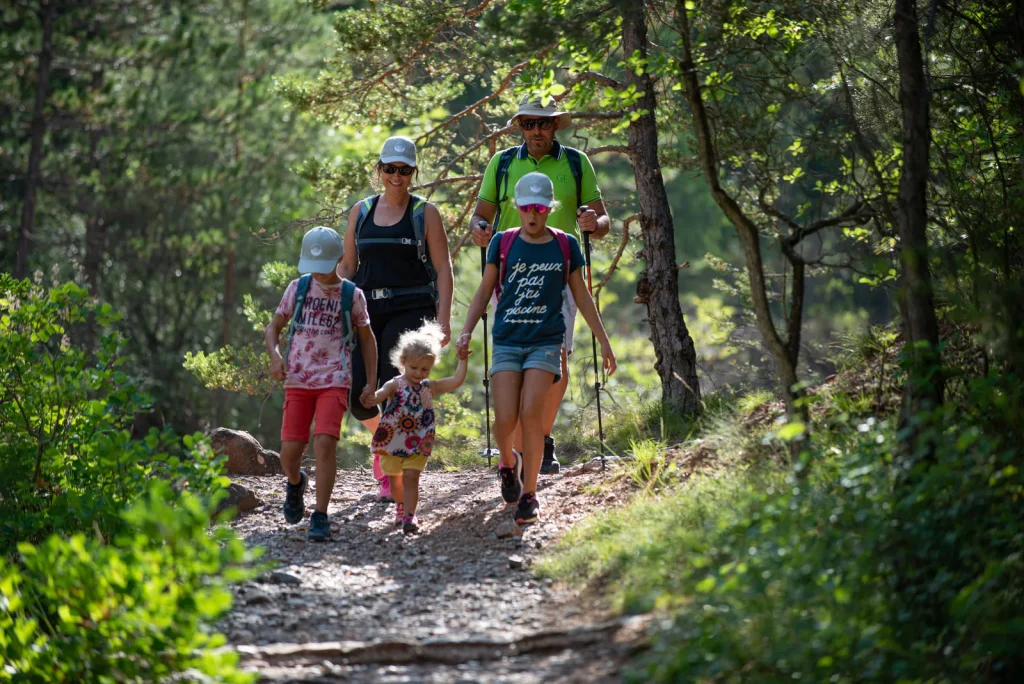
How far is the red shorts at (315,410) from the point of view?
615 centimetres

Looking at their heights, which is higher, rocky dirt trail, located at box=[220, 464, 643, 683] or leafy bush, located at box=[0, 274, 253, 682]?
leafy bush, located at box=[0, 274, 253, 682]

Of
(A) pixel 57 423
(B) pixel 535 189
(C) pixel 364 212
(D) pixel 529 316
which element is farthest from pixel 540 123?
(A) pixel 57 423

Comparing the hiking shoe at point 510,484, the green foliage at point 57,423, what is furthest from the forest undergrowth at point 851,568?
the green foliage at point 57,423

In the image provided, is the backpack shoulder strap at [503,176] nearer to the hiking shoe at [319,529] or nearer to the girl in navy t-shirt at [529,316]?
the girl in navy t-shirt at [529,316]

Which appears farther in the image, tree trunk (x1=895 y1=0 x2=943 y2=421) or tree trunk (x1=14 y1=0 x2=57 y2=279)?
tree trunk (x1=14 y1=0 x2=57 y2=279)

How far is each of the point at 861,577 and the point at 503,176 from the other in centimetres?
382

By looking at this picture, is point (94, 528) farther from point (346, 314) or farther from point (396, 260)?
point (396, 260)

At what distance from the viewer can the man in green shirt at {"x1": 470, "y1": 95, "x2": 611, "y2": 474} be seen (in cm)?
690

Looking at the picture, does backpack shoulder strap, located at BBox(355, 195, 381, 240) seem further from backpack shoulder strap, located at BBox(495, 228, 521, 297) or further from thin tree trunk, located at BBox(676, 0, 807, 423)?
thin tree trunk, located at BBox(676, 0, 807, 423)

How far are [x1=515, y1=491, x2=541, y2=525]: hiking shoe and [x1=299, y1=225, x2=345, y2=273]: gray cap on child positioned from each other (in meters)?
1.68

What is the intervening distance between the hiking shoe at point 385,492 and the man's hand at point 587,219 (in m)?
2.08

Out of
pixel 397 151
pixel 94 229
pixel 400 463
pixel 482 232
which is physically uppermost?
pixel 94 229

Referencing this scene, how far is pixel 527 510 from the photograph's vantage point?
6445mm

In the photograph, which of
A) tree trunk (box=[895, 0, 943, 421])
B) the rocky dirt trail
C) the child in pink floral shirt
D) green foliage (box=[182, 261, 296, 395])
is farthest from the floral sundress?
green foliage (box=[182, 261, 296, 395])
